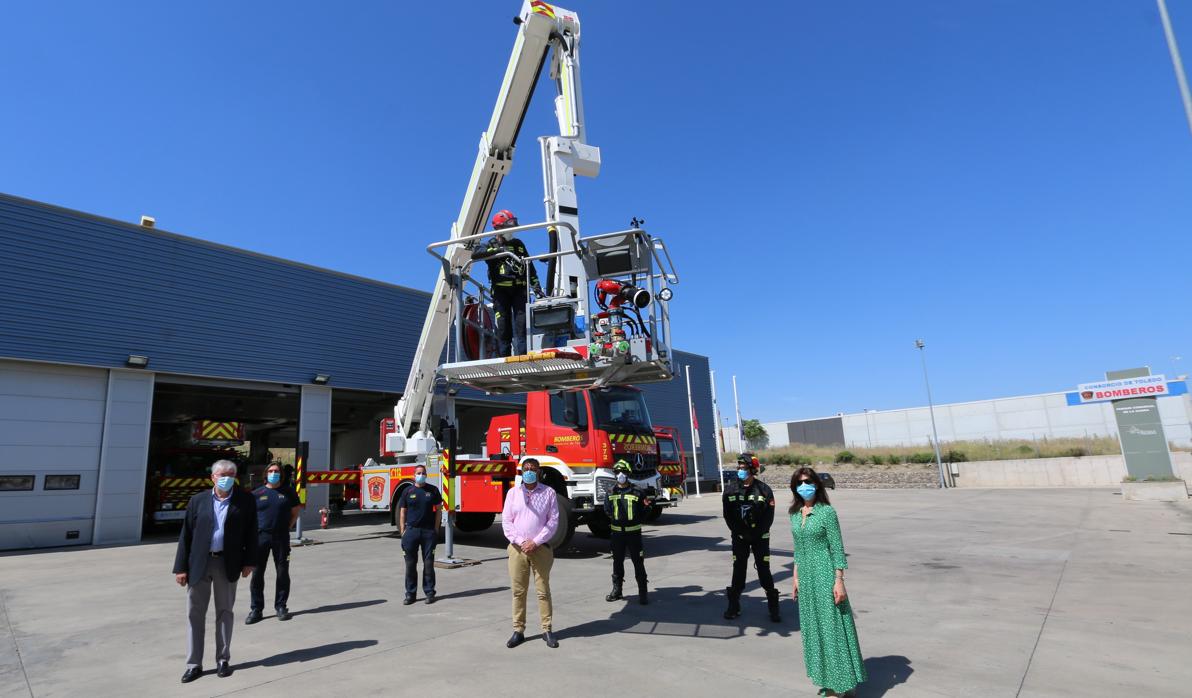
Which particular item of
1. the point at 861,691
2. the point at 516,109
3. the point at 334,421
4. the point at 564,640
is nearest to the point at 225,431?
the point at 334,421

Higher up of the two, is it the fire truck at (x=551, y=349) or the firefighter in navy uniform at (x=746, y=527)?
the fire truck at (x=551, y=349)

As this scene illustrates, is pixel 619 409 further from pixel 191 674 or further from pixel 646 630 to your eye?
pixel 191 674

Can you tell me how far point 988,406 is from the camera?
2279 inches

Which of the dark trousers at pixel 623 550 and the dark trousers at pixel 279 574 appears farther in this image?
the dark trousers at pixel 623 550

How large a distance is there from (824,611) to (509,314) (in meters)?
5.32

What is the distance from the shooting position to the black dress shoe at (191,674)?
4.64 m

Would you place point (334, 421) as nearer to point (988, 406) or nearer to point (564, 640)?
point (564, 640)

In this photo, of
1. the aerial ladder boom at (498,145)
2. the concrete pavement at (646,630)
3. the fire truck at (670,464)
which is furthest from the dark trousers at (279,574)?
the fire truck at (670,464)

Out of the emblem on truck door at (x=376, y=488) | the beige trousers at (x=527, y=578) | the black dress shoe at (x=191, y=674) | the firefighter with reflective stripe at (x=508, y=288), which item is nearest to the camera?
the black dress shoe at (x=191, y=674)

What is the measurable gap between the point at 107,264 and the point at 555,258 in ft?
42.8

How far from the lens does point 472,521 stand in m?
13.8

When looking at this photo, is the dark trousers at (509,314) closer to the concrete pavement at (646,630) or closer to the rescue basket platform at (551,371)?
the rescue basket platform at (551,371)

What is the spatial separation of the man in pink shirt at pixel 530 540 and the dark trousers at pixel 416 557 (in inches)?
79.0

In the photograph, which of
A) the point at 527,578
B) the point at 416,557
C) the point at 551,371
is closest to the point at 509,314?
the point at 551,371
